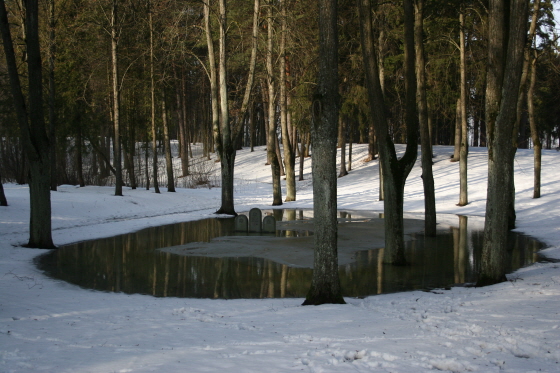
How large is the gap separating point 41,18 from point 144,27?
18.4 ft

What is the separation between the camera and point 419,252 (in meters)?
14.1

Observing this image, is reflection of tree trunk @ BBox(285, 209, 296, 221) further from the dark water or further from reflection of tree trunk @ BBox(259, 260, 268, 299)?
reflection of tree trunk @ BBox(259, 260, 268, 299)

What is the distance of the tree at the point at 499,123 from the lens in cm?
952

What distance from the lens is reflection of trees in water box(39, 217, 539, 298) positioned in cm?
986

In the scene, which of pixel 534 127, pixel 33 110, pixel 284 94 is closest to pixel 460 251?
pixel 534 127

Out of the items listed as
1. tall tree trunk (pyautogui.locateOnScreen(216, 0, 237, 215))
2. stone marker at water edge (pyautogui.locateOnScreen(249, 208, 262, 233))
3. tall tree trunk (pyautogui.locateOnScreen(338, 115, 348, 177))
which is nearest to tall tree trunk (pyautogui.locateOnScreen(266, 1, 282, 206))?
tall tree trunk (pyautogui.locateOnScreen(216, 0, 237, 215))

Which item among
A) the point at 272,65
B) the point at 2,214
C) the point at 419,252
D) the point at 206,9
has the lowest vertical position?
the point at 419,252

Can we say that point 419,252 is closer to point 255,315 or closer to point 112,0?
point 255,315

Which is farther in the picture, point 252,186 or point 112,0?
point 252,186


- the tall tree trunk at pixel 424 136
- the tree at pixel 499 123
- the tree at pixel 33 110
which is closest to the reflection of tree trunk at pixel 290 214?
the tall tree trunk at pixel 424 136

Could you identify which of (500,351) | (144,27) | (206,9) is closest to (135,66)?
(144,27)

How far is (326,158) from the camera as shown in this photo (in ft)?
26.3

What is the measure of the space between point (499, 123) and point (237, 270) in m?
6.50

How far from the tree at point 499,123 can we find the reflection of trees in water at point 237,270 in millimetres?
1048
